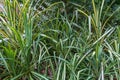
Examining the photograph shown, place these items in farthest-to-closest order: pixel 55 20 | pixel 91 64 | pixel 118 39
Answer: pixel 55 20
pixel 118 39
pixel 91 64

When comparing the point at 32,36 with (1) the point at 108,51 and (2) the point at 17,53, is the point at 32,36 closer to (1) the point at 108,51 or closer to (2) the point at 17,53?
(2) the point at 17,53

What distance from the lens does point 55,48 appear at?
286 cm

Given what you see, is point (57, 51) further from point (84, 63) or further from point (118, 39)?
point (118, 39)

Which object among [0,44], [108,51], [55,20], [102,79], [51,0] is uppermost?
[51,0]

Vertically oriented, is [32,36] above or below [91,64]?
above

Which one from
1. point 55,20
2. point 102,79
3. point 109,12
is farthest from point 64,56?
point 109,12

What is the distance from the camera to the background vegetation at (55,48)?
259 centimetres

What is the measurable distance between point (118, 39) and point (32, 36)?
81 cm

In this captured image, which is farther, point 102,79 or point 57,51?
point 57,51

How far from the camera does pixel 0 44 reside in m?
2.78

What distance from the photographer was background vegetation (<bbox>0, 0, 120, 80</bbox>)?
2592 millimetres

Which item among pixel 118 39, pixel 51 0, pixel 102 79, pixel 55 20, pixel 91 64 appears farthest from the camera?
pixel 51 0

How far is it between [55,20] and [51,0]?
0.35 meters

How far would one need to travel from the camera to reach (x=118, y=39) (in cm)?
286
